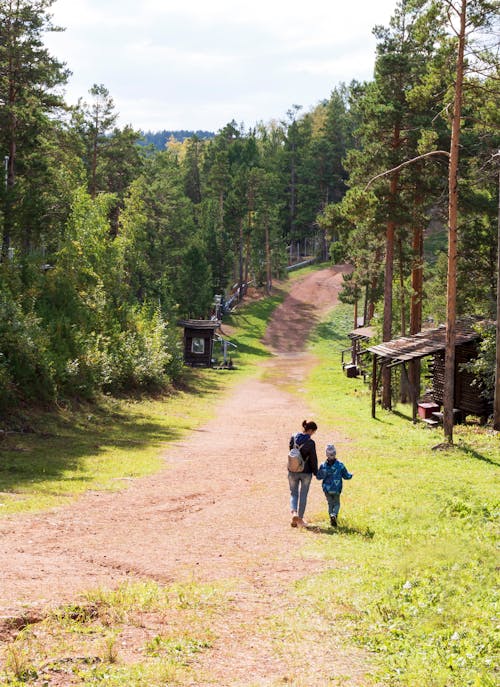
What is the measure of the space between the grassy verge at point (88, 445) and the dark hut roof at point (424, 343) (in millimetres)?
8357

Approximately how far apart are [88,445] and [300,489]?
1026 centimetres

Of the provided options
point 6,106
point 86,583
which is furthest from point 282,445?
point 6,106

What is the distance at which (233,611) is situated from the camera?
8.33 m

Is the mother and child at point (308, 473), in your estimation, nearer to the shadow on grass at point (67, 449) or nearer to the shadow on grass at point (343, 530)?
the shadow on grass at point (343, 530)

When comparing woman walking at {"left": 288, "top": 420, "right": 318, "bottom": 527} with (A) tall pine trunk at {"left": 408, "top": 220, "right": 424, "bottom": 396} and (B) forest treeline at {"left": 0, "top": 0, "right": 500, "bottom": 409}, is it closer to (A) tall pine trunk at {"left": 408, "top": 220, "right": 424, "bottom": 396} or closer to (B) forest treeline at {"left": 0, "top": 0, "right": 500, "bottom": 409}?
(B) forest treeline at {"left": 0, "top": 0, "right": 500, "bottom": 409}

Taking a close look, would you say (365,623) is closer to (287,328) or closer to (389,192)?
(389,192)

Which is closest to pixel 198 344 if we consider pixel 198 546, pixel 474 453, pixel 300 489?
pixel 474 453

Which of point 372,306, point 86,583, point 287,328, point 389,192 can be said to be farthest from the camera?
point 287,328

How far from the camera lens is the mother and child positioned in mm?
12188

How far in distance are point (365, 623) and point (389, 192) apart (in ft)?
80.4

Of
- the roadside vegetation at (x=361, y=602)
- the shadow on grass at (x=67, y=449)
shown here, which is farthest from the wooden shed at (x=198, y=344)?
the roadside vegetation at (x=361, y=602)

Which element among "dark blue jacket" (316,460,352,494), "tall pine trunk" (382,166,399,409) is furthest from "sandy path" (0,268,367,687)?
"tall pine trunk" (382,166,399,409)

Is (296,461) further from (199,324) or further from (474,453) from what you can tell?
(199,324)

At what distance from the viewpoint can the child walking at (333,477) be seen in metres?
12.3
